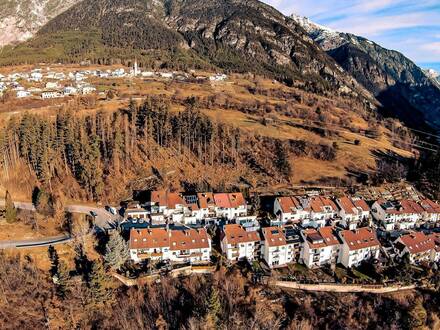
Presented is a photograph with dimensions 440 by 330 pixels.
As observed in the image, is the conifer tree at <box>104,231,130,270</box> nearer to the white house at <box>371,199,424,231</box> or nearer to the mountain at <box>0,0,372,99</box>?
the white house at <box>371,199,424,231</box>

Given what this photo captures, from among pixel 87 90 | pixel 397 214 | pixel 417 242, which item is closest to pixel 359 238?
pixel 417 242

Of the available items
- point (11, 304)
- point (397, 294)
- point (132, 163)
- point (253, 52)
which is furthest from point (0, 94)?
point (253, 52)

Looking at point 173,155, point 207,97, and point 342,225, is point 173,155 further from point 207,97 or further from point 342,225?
point 207,97

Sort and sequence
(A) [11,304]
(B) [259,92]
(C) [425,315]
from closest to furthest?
(A) [11,304], (C) [425,315], (B) [259,92]

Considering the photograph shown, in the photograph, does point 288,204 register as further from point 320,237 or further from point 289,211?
point 320,237

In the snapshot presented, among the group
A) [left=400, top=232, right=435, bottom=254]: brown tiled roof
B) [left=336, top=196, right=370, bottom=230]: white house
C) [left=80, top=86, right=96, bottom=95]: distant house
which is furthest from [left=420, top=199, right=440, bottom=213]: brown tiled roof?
[left=80, top=86, right=96, bottom=95]: distant house
